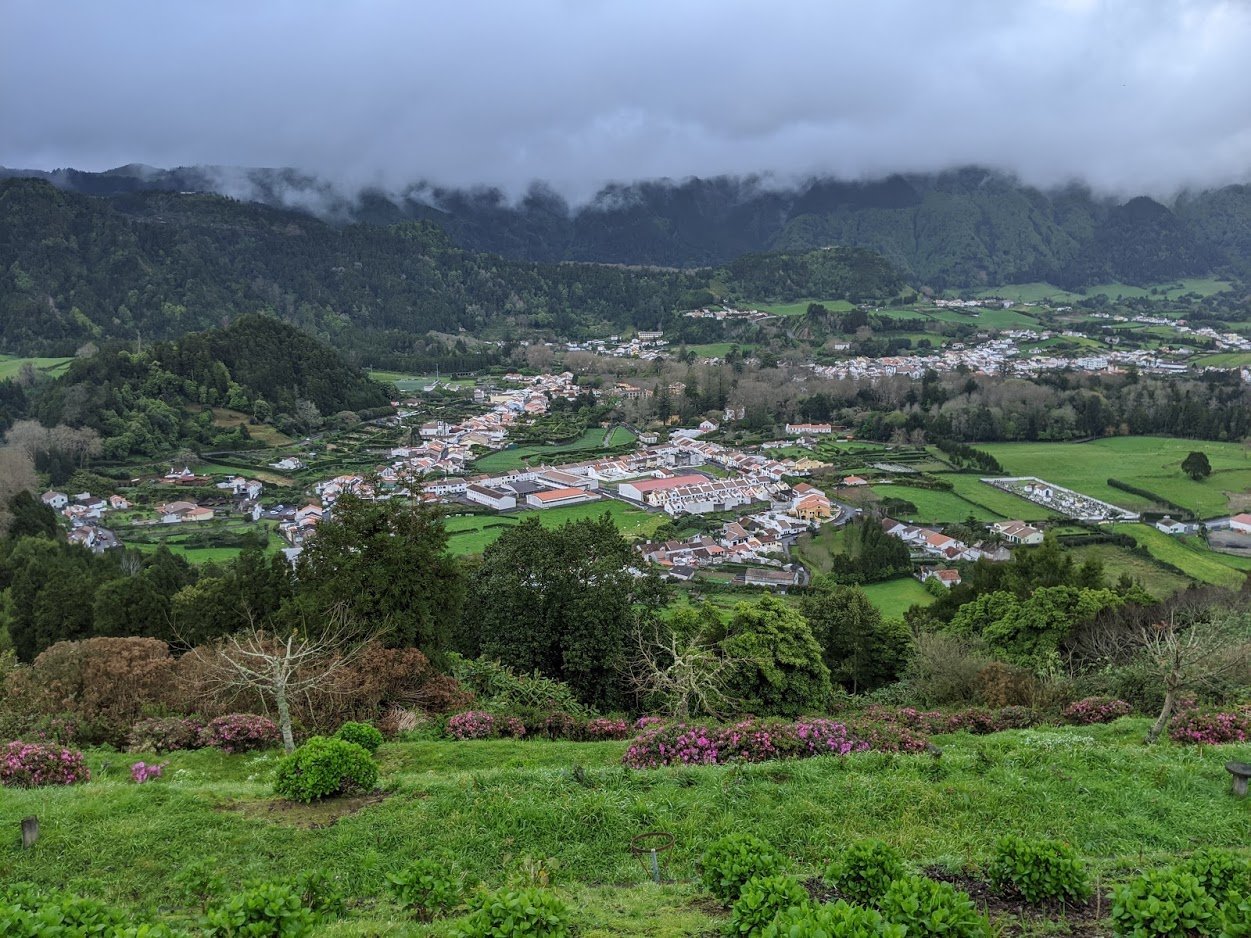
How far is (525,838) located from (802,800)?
239 cm

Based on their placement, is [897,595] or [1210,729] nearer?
[1210,729]

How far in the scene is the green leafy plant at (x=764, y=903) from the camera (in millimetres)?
4156

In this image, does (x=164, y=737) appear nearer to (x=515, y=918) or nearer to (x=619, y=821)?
(x=619, y=821)

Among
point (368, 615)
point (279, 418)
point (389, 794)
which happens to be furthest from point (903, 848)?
point (279, 418)

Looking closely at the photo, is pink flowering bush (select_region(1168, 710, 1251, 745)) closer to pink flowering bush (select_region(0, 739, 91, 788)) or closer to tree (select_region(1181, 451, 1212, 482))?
pink flowering bush (select_region(0, 739, 91, 788))

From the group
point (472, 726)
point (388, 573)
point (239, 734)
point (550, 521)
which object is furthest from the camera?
point (550, 521)

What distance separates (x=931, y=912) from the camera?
4.03m

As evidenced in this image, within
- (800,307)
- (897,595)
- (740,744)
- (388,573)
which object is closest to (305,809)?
(740,744)

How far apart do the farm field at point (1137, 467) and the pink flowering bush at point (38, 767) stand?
1876 inches

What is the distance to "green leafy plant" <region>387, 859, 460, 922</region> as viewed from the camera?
484 cm

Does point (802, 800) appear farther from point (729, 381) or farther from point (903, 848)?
point (729, 381)

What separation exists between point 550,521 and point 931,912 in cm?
4027

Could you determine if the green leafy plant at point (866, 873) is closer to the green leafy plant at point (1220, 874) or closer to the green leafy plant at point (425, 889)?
the green leafy plant at point (1220, 874)

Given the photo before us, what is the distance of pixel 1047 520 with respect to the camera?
134 feet
